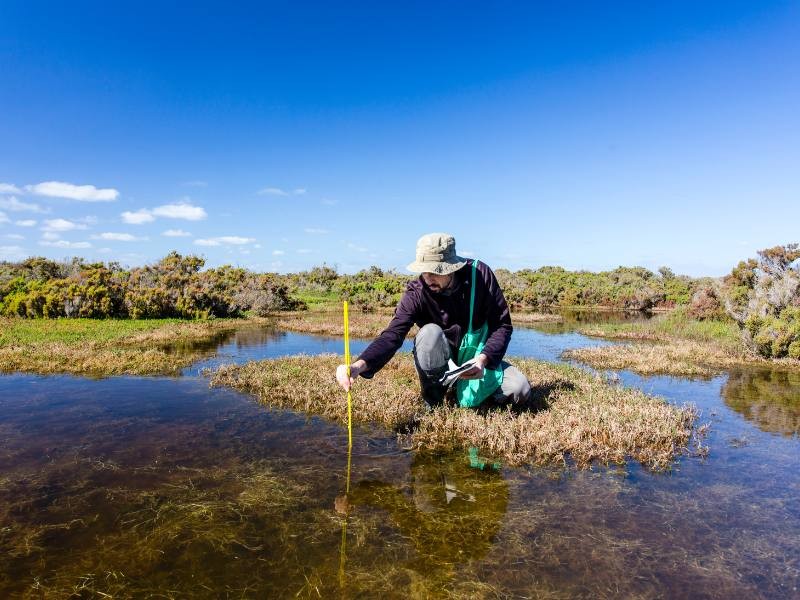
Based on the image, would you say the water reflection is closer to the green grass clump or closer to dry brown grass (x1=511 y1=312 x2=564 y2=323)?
the green grass clump

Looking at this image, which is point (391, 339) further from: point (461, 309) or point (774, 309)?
point (774, 309)

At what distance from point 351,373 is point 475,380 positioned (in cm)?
183

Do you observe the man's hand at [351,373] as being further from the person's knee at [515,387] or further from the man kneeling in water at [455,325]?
the person's knee at [515,387]

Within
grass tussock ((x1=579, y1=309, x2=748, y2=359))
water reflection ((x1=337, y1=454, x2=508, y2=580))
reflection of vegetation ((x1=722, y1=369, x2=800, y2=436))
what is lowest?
reflection of vegetation ((x1=722, y1=369, x2=800, y2=436))

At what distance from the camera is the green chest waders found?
579cm

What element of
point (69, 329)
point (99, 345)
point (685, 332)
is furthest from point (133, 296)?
point (685, 332)

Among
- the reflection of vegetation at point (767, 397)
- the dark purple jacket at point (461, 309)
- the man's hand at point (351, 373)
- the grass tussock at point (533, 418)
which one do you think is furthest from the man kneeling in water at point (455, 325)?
the reflection of vegetation at point (767, 397)

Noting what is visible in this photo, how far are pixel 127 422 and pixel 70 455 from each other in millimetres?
1271

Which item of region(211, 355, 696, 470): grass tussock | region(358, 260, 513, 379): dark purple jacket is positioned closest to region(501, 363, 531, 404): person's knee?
region(211, 355, 696, 470): grass tussock

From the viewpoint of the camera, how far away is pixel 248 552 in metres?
3.33

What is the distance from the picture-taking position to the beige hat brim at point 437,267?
16.6ft

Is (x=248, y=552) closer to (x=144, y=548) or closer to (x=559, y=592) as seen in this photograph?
(x=144, y=548)

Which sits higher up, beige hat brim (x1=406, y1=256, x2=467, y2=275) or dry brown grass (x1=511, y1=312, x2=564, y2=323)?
beige hat brim (x1=406, y1=256, x2=467, y2=275)

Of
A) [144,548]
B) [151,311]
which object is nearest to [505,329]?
[144,548]
